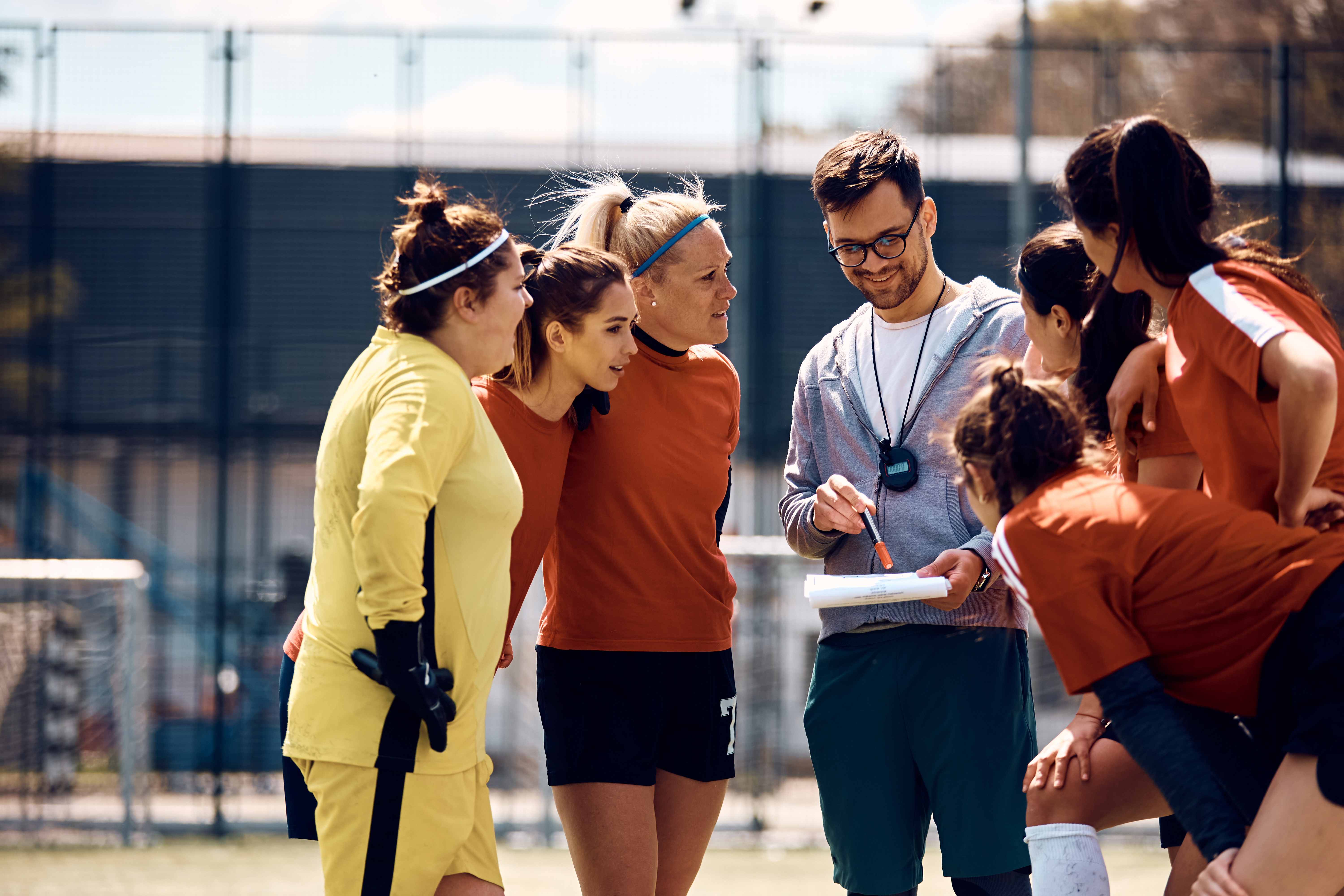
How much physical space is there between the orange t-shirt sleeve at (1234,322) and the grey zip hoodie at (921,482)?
2.09 ft

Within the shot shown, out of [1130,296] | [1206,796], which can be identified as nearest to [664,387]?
[1130,296]

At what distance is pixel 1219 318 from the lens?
199cm

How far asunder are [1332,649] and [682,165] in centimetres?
635

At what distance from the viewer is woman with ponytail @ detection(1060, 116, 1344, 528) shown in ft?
6.33

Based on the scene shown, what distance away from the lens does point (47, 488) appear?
7.50m

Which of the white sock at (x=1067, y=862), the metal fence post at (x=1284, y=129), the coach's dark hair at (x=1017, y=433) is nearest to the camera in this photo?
the coach's dark hair at (x=1017, y=433)

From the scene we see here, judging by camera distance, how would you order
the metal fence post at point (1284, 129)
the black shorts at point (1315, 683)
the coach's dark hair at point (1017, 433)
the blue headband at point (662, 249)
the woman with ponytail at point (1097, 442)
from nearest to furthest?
the black shorts at point (1315, 683), the coach's dark hair at point (1017, 433), the woman with ponytail at point (1097, 442), the blue headband at point (662, 249), the metal fence post at point (1284, 129)

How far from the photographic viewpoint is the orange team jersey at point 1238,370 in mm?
1968

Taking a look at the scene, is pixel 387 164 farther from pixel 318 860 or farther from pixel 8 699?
pixel 318 860

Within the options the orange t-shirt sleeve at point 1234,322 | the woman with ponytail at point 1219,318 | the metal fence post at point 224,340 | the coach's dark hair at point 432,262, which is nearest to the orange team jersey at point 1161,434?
the woman with ponytail at point 1219,318

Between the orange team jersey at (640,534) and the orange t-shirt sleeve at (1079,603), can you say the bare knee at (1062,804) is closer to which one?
the orange t-shirt sleeve at (1079,603)

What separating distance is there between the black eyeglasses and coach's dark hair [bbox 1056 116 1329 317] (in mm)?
600

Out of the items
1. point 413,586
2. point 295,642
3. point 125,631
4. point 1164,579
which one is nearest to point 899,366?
point 1164,579

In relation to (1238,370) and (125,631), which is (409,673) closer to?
(1238,370)
